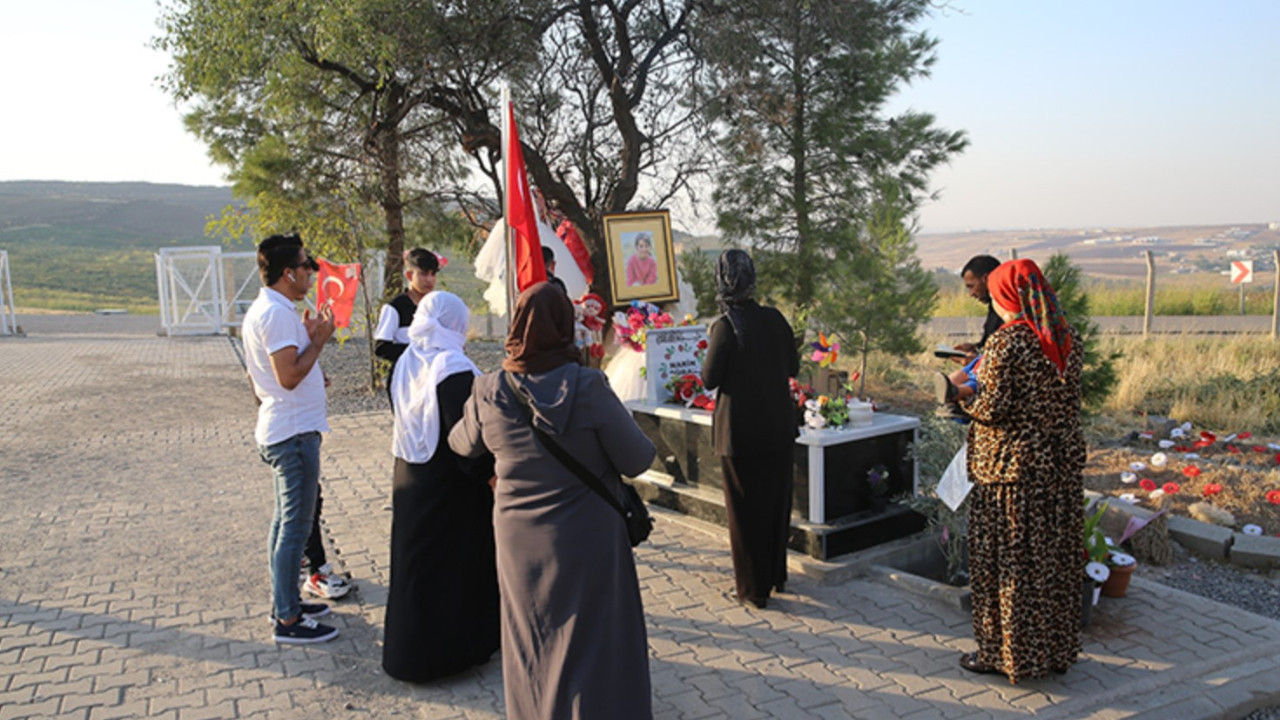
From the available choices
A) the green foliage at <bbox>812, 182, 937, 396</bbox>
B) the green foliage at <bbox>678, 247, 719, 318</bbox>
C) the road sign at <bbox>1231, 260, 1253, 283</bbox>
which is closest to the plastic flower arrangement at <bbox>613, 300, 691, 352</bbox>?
the green foliage at <bbox>812, 182, 937, 396</bbox>

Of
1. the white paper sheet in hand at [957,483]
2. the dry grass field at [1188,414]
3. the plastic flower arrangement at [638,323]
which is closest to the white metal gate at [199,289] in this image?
the dry grass field at [1188,414]

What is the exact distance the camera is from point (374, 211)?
13461mm

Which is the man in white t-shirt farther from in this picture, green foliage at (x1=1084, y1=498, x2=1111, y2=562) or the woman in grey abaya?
green foliage at (x1=1084, y1=498, x2=1111, y2=562)

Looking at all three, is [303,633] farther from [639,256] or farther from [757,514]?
[639,256]

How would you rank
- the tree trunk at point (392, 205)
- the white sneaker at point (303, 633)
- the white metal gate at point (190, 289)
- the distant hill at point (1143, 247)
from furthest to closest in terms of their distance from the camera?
the distant hill at point (1143, 247) < the white metal gate at point (190, 289) < the tree trunk at point (392, 205) < the white sneaker at point (303, 633)

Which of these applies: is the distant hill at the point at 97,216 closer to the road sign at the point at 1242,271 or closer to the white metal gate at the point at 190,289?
the white metal gate at the point at 190,289

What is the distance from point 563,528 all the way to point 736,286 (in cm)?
211

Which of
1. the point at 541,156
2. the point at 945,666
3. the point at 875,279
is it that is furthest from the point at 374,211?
the point at 945,666

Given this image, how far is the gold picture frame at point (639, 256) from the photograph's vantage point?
875 centimetres

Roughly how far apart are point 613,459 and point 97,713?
2710 mm

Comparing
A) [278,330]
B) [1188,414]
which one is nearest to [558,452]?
[278,330]

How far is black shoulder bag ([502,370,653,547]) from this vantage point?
10.1 feet

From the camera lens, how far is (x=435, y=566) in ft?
13.4

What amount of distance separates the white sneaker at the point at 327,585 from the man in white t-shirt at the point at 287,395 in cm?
54
